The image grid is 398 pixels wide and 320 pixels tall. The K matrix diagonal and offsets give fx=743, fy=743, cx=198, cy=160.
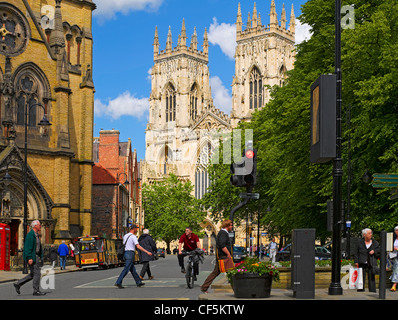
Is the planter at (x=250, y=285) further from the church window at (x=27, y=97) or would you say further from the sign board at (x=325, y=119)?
the church window at (x=27, y=97)

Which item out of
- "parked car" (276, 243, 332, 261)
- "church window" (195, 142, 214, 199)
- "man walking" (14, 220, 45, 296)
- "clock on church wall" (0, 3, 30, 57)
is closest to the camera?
"man walking" (14, 220, 45, 296)

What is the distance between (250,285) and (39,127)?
32.2 metres

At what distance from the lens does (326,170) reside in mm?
29266

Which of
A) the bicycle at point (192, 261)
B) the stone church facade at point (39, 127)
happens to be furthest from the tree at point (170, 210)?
the bicycle at point (192, 261)

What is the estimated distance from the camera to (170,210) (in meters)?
106

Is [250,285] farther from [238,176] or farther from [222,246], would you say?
[238,176]

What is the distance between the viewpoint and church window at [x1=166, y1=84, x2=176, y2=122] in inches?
5068

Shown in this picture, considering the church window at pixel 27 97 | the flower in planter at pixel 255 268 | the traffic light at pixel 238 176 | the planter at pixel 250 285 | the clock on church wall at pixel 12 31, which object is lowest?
the planter at pixel 250 285

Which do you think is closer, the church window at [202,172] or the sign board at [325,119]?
the sign board at [325,119]

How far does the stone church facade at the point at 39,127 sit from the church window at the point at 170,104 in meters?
80.1

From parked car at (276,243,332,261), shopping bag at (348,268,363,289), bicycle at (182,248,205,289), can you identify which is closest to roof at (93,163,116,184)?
parked car at (276,243,332,261)

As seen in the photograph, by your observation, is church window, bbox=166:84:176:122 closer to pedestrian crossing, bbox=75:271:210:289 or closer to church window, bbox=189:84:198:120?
church window, bbox=189:84:198:120

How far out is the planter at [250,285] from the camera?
14336 mm
